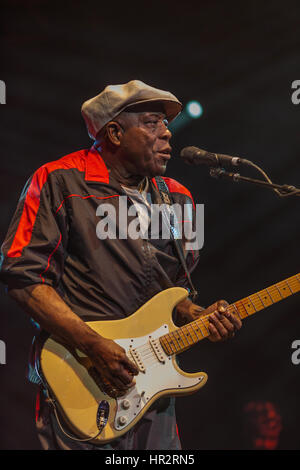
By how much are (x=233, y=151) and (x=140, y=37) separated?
1.00m

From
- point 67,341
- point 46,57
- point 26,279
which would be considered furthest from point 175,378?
point 46,57

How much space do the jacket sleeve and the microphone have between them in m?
0.63

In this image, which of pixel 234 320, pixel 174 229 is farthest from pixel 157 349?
pixel 174 229

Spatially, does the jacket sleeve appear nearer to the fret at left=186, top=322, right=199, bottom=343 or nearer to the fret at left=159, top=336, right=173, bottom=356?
the fret at left=159, top=336, right=173, bottom=356

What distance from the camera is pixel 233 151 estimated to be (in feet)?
11.0

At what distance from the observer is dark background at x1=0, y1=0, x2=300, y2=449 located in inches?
124

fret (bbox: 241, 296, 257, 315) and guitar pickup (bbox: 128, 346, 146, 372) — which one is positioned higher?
fret (bbox: 241, 296, 257, 315)

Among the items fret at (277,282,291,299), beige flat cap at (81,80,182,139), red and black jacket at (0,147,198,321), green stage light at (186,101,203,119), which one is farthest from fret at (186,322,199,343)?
green stage light at (186,101,203,119)

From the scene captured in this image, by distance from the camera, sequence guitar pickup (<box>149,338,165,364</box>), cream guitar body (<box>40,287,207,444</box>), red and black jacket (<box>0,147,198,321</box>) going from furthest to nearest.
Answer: guitar pickup (<box>149,338,165,364</box>), red and black jacket (<box>0,147,198,321</box>), cream guitar body (<box>40,287,207,444</box>)

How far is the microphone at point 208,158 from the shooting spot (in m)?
2.16

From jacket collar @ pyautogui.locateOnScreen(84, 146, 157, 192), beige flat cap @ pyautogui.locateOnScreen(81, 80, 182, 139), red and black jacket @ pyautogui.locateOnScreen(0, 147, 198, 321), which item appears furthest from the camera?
beige flat cap @ pyautogui.locateOnScreen(81, 80, 182, 139)

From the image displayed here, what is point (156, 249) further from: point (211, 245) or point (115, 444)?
point (211, 245)

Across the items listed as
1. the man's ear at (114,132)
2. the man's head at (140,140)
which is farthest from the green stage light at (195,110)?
the man's ear at (114,132)

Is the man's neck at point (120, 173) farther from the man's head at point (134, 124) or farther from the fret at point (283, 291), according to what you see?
the fret at point (283, 291)
